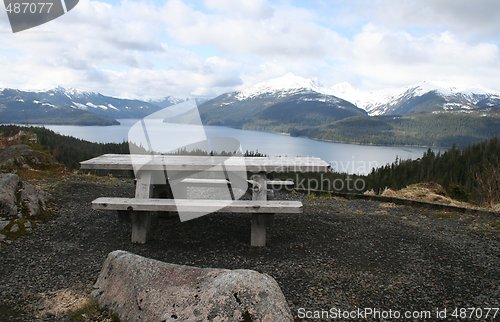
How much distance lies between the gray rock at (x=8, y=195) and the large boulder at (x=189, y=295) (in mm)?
3530

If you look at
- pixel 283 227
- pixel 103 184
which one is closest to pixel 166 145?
pixel 283 227

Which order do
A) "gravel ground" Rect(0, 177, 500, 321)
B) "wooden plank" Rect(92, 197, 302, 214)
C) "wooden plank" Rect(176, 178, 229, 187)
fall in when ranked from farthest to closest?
"wooden plank" Rect(176, 178, 229, 187) < "wooden plank" Rect(92, 197, 302, 214) < "gravel ground" Rect(0, 177, 500, 321)

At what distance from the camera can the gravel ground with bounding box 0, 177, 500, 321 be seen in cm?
454

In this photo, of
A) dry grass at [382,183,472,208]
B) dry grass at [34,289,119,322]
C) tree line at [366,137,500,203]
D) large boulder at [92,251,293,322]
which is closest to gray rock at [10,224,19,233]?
dry grass at [34,289,119,322]

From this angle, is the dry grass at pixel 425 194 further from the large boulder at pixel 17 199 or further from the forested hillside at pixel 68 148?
the forested hillside at pixel 68 148

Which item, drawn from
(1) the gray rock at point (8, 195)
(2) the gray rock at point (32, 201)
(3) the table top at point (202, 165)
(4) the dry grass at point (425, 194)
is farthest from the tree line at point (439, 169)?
(1) the gray rock at point (8, 195)

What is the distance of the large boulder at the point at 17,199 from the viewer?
22.0 feet

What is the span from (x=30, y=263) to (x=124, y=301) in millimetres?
2295

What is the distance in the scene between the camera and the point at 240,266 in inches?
215

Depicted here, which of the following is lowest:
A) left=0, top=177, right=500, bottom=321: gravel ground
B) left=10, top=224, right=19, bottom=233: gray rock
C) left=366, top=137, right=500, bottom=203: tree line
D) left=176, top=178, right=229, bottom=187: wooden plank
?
left=366, top=137, right=500, bottom=203: tree line

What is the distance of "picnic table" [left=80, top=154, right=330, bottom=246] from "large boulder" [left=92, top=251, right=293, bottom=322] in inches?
79.6

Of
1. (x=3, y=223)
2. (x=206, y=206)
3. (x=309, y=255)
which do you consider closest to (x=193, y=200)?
(x=206, y=206)

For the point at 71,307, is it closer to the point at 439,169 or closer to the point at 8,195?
the point at 8,195

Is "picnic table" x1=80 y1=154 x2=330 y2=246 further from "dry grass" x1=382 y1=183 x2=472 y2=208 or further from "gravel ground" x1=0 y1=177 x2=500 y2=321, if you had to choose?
"dry grass" x1=382 y1=183 x2=472 y2=208
